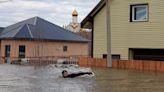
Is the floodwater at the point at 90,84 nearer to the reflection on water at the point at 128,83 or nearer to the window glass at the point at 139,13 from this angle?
the reflection on water at the point at 128,83

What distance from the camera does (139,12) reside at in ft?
99.4

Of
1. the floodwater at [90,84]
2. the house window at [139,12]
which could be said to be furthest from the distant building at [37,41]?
the floodwater at [90,84]

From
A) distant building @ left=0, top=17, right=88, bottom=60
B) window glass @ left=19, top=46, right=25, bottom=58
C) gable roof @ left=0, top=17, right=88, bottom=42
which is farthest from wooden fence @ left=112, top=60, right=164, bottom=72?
window glass @ left=19, top=46, right=25, bottom=58

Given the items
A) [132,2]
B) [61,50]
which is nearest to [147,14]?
[132,2]

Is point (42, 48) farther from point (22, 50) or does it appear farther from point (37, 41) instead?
point (22, 50)

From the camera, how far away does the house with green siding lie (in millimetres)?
29062

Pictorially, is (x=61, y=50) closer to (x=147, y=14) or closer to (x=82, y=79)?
(x=147, y=14)

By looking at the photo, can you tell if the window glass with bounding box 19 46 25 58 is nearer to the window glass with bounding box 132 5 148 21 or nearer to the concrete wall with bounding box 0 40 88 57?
the concrete wall with bounding box 0 40 88 57

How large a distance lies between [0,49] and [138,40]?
32415 millimetres

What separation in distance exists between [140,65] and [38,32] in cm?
3346

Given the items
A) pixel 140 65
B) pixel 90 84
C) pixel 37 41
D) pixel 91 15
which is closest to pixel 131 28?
pixel 91 15

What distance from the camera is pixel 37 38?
5678 cm

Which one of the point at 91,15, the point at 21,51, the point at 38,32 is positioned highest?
the point at 91,15

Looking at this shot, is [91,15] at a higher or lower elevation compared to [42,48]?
higher
